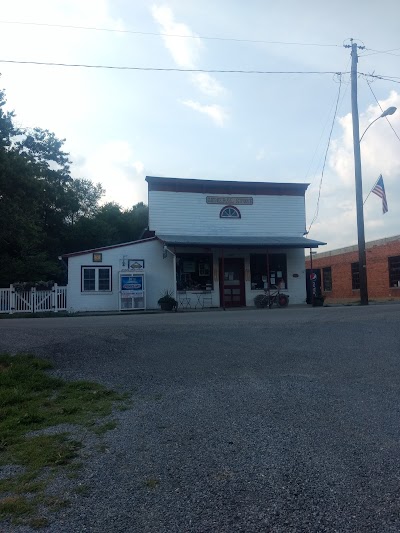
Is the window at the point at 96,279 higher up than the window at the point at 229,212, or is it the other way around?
the window at the point at 229,212

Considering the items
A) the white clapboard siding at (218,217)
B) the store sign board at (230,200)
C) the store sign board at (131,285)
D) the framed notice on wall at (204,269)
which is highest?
the store sign board at (230,200)

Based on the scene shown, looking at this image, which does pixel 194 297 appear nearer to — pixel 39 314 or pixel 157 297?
pixel 157 297

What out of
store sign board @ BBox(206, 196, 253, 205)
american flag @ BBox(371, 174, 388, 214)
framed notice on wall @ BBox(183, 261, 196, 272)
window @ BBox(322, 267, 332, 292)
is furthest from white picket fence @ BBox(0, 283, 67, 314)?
window @ BBox(322, 267, 332, 292)

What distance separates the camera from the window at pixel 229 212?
26422 millimetres

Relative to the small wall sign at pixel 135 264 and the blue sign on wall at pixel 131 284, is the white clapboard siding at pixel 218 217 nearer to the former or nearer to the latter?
the small wall sign at pixel 135 264

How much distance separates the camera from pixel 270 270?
2602cm

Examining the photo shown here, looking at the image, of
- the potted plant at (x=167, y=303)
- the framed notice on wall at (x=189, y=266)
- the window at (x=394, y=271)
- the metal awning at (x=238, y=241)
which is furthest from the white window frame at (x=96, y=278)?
the window at (x=394, y=271)

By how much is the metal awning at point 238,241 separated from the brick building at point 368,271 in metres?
7.17

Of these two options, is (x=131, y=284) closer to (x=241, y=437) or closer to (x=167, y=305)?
(x=167, y=305)

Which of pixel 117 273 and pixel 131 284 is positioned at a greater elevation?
pixel 117 273

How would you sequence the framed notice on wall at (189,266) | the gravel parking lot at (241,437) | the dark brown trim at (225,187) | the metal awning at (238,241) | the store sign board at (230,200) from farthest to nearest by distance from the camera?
the store sign board at (230,200), the dark brown trim at (225,187), the framed notice on wall at (189,266), the metal awning at (238,241), the gravel parking lot at (241,437)

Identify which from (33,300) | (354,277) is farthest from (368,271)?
(33,300)

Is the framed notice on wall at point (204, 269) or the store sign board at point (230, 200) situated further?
the store sign board at point (230, 200)

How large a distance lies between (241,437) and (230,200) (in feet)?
72.5
